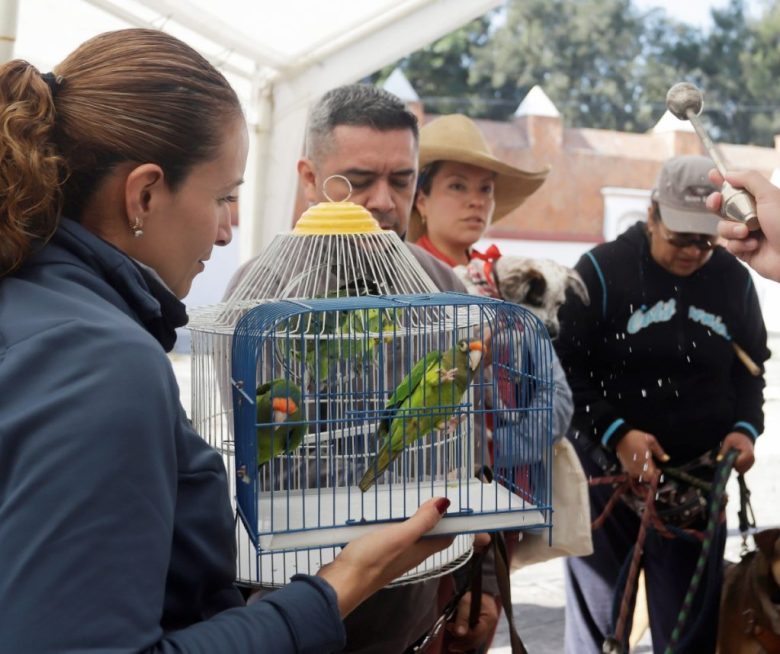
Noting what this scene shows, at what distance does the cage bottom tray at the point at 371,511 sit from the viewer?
1295mm

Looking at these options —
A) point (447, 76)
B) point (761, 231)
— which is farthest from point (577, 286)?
point (447, 76)

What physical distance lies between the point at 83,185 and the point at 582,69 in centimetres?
3637

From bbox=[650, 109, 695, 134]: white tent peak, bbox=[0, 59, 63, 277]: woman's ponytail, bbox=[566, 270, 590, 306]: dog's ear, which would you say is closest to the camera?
bbox=[0, 59, 63, 277]: woman's ponytail

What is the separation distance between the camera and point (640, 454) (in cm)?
299

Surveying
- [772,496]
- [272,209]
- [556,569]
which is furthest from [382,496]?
[772,496]

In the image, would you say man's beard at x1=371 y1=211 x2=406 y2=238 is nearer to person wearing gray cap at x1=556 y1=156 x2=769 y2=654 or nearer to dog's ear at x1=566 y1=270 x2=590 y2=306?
dog's ear at x1=566 y1=270 x2=590 y2=306

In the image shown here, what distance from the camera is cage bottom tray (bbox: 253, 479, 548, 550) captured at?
4.25ft

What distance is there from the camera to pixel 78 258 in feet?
3.45

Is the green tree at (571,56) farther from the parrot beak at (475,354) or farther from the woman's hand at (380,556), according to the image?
the woman's hand at (380,556)

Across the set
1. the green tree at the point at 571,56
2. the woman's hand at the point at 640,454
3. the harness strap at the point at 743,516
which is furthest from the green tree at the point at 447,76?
the woman's hand at the point at 640,454

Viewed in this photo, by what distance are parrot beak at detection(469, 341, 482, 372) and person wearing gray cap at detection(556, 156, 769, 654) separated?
144cm

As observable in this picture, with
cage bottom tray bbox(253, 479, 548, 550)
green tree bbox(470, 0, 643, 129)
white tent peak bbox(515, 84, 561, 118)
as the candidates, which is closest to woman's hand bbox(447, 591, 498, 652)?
cage bottom tray bbox(253, 479, 548, 550)

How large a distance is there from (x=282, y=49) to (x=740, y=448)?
2.68 metres

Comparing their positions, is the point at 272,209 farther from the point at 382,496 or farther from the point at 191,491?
the point at 191,491
